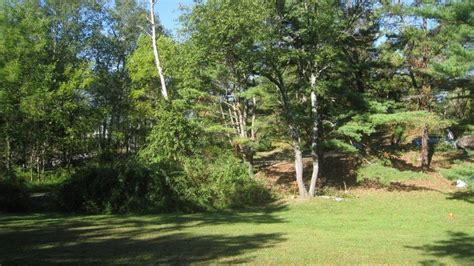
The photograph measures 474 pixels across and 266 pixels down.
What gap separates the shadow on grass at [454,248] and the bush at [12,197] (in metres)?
15.1

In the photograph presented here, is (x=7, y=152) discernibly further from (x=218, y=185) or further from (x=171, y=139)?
(x=218, y=185)

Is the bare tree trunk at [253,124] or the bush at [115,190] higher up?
the bare tree trunk at [253,124]

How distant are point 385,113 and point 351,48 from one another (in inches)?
167

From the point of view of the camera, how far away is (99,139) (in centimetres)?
3850

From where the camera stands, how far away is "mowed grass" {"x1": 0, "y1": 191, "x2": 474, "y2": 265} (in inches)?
327

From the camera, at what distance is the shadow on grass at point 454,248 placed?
8.74 meters

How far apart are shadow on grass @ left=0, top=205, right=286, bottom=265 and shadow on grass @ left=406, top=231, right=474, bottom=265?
3067 mm

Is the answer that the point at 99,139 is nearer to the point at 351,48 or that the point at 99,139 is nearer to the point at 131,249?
the point at 351,48

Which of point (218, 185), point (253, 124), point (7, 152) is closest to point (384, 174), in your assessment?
point (253, 124)

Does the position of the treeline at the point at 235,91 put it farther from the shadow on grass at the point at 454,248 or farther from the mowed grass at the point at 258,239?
the shadow on grass at the point at 454,248

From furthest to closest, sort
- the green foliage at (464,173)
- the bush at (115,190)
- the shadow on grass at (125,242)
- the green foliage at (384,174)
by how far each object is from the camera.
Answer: the green foliage at (384,174)
the bush at (115,190)
the green foliage at (464,173)
the shadow on grass at (125,242)

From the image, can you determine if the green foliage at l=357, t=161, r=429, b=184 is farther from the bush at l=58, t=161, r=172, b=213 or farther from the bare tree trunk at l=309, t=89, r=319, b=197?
the bush at l=58, t=161, r=172, b=213

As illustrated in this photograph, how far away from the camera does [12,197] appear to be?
19.2m

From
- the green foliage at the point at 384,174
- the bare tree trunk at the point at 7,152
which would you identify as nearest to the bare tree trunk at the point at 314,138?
the green foliage at the point at 384,174
